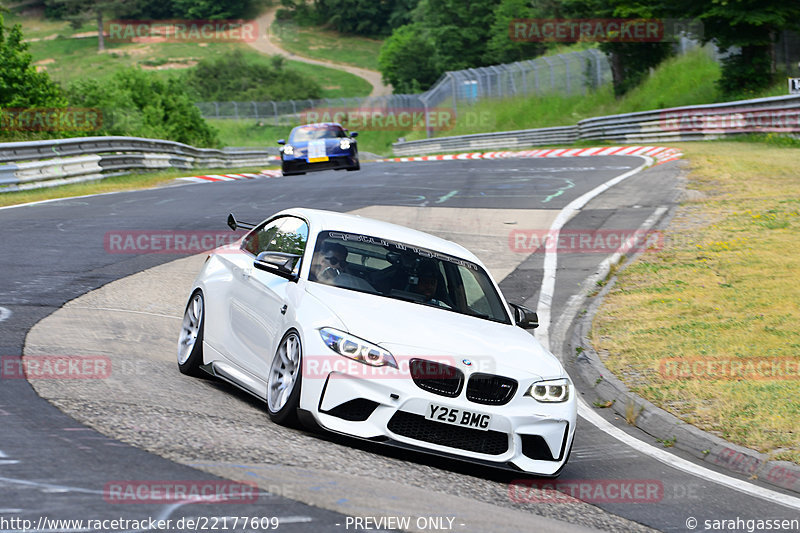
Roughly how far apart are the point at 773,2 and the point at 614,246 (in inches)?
891

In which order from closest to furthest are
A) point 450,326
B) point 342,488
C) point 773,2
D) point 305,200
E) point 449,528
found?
point 449,528 < point 342,488 < point 450,326 < point 305,200 < point 773,2

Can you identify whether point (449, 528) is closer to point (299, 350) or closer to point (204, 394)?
point (299, 350)

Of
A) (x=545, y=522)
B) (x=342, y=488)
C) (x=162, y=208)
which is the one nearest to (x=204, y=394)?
(x=342, y=488)

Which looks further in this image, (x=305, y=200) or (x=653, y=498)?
(x=305, y=200)

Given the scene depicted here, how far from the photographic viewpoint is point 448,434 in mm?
6254

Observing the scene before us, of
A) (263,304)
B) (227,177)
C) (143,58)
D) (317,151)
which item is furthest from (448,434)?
(143,58)

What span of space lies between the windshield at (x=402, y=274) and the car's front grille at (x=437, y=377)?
3.42 ft

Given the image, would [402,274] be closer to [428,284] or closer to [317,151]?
[428,284]

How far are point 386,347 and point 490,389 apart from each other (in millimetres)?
742

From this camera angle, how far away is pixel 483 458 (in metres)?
6.30

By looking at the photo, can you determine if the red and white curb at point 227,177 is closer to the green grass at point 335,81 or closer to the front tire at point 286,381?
the front tire at point 286,381

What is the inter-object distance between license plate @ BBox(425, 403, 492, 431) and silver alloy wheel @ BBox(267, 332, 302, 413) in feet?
2.95

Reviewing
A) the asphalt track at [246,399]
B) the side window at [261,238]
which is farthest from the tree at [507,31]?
the side window at [261,238]

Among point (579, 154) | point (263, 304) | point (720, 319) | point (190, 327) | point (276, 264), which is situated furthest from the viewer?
point (579, 154)
